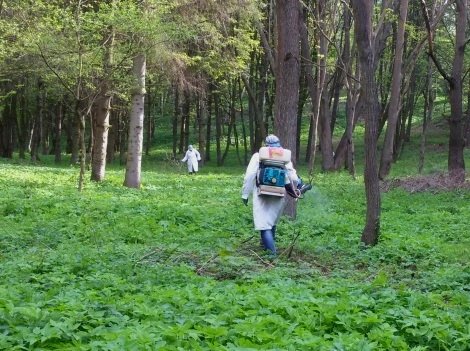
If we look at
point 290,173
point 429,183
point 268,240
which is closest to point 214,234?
point 268,240

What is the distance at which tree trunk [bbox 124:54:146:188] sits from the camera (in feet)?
62.3

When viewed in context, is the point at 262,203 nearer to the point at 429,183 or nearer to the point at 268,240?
the point at 268,240

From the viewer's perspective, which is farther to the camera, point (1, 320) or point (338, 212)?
point (338, 212)

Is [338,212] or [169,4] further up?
[169,4]

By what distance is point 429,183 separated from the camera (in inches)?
784

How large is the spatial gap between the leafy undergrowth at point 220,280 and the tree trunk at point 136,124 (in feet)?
14.9

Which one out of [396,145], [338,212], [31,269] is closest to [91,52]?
[338,212]

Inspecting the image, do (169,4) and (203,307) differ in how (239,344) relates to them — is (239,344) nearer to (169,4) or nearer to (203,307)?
(203,307)

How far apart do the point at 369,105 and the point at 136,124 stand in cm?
1074

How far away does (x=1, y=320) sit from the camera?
4.77 m

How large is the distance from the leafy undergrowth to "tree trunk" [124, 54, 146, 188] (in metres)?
4.56

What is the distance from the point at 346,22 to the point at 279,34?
1677 centimetres

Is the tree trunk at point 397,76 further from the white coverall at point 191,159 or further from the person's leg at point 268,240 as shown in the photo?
the person's leg at point 268,240

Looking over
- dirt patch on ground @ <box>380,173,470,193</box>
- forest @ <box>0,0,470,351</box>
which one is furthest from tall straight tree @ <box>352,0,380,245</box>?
dirt patch on ground @ <box>380,173,470,193</box>
